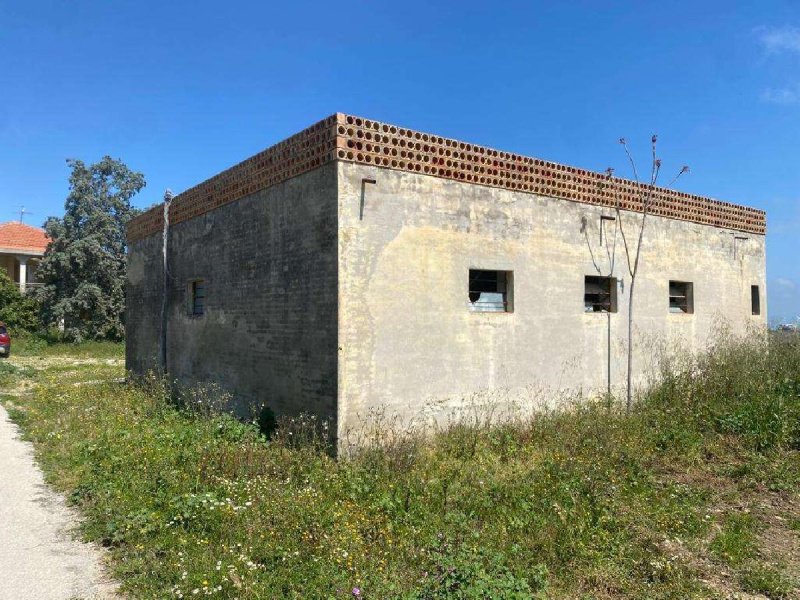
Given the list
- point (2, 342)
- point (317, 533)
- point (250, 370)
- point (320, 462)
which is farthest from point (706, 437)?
point (2, 342)

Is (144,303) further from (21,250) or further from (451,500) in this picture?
(21,250)

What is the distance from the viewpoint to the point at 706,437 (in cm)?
777

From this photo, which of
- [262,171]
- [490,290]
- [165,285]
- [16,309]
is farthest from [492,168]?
[16,309]

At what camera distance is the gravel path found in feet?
13.3

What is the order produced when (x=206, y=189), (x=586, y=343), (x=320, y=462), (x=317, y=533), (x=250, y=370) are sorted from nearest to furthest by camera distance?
(x=317, y=533) → (x=320, y=462) → (x=250, y=370) → (x=586, y=343) → (x=206, y=189)

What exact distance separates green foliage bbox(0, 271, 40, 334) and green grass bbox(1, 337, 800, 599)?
75.3ft

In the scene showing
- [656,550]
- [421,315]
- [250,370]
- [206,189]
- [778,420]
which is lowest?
[656,550]

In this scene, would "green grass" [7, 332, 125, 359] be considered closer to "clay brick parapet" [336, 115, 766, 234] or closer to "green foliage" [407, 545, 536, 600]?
"clay brick parapet" [336, 115, 766, 234]

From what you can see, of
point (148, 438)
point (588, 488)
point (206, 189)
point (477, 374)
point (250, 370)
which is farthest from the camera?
point (206, 189)

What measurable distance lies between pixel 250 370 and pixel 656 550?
6.29 m

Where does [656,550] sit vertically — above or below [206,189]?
below

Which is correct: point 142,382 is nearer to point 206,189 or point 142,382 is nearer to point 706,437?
point 206,189

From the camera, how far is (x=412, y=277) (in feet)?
24.7

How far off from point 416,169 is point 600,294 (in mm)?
4680
